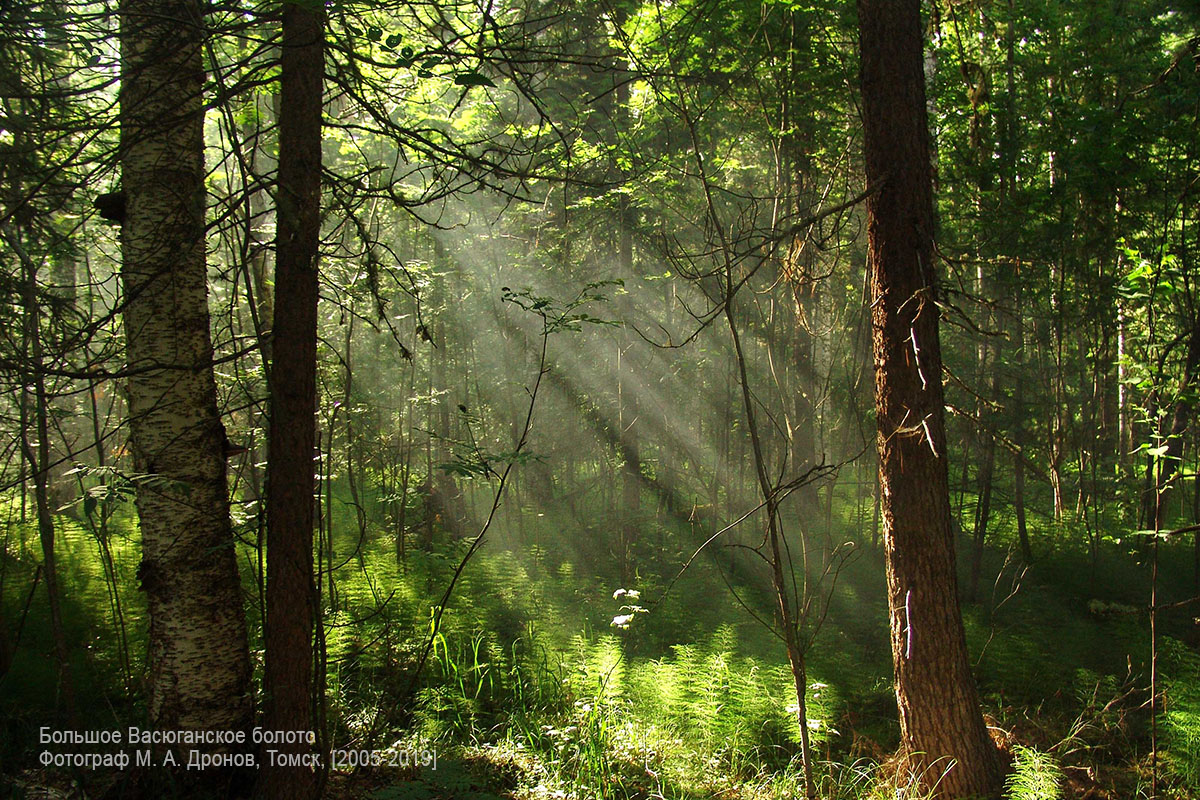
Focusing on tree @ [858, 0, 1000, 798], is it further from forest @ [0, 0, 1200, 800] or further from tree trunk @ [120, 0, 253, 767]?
tree trunk @ [120, 0, 253, 767]

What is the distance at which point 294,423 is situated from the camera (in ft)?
9.58

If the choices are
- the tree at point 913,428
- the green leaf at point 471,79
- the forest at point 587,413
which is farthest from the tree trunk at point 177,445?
the tree at point 913,428

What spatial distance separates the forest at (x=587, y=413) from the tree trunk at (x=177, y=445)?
20mm

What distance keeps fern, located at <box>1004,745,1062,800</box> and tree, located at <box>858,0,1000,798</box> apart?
0.54 feet

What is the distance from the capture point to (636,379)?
1331 cm

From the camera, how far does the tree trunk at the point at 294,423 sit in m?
2.89

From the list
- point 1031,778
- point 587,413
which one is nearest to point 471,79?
point 1031,778

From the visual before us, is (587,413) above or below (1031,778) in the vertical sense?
above

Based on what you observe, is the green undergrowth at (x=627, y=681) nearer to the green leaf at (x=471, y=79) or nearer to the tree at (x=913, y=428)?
the tree at (x=913, y=428)

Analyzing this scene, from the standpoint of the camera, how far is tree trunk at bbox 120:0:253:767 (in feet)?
11.7

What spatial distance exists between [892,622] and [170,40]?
17.4ft

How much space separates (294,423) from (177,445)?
3.89 feet

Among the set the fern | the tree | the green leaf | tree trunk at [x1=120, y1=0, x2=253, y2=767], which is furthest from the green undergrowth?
the green leaf

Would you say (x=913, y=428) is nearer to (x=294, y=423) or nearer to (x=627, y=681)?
(x=627, y=681)
